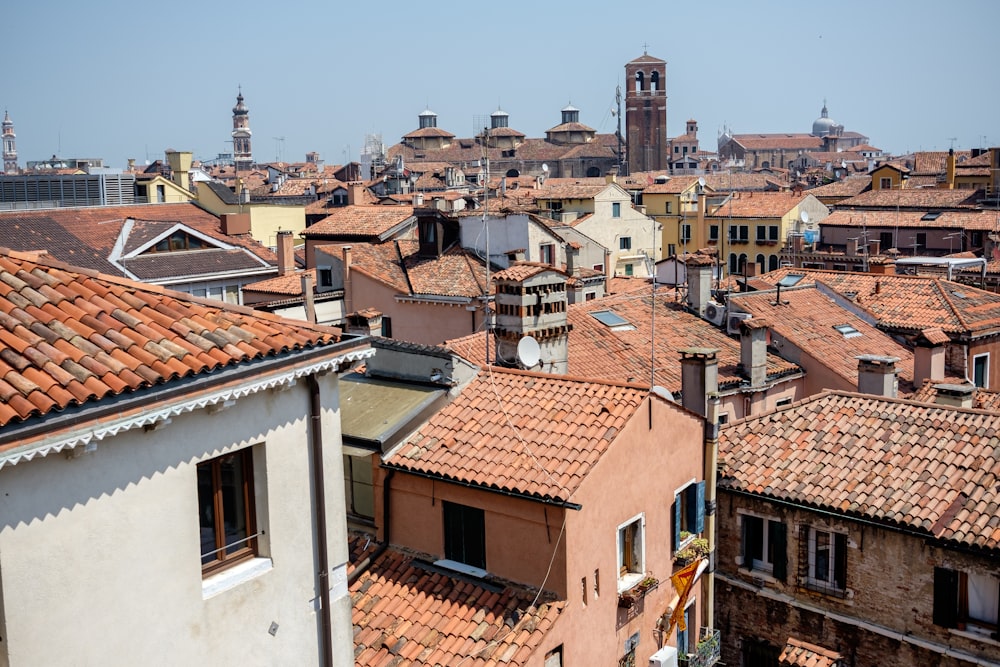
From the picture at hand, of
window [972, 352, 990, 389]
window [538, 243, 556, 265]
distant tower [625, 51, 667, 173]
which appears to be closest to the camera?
window [972, 352, 990, 389]

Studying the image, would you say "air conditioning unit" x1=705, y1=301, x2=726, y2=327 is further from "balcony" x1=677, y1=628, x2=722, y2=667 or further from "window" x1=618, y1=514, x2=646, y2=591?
"window" x1=618, y1=514, x2=646, y2=591

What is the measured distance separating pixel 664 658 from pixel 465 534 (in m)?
2.18

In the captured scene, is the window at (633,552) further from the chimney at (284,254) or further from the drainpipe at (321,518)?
the chimney at (284,254)

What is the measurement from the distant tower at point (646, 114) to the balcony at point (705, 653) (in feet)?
285

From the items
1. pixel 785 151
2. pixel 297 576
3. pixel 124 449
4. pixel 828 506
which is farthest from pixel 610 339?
pixel 785 151

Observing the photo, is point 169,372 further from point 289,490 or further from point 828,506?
point 828,506

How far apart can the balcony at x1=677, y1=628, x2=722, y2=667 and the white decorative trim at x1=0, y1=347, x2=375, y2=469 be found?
611cm

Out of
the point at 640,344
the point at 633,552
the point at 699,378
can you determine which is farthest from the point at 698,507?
the point at 640,344

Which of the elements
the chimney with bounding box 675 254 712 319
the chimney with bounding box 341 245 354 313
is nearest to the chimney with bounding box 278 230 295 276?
the chimney with bounding box 341 245 354 313

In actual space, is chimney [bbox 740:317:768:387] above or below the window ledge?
below

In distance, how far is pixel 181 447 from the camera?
551cm

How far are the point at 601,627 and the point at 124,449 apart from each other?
5.37m

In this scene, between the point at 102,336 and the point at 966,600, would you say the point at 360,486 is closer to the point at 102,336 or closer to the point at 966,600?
the point at 102,336

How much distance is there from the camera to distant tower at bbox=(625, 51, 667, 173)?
319 feet
